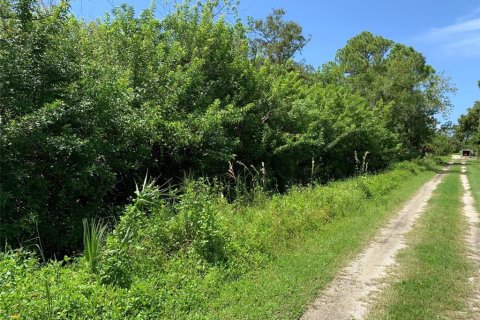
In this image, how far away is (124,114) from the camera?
27.1 feet

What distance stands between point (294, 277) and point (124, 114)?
15.5 feet

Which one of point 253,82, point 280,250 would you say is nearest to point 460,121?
point 253,82

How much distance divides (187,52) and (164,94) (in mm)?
2753

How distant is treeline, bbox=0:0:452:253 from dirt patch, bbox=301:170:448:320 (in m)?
3.82

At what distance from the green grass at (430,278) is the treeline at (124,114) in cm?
450

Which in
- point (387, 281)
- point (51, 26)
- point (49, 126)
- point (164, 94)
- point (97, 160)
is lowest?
point (387, 281)

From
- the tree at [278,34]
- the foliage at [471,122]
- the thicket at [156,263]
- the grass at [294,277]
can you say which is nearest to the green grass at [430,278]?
the grass at [294,277]

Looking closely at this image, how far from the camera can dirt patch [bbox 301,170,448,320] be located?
5086 mm

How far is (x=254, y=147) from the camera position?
1389 cm

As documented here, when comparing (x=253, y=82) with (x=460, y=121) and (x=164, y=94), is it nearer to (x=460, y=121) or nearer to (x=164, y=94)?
(x=164, y=94)

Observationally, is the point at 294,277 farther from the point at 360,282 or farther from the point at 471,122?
the point at 471,122

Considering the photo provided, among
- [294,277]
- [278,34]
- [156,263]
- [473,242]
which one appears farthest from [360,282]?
[278,34]

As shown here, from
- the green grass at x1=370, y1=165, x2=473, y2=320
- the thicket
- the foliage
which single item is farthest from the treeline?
Answer: the foliage

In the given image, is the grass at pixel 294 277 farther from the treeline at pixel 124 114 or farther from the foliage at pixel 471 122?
the foliage at pixel 471 122
